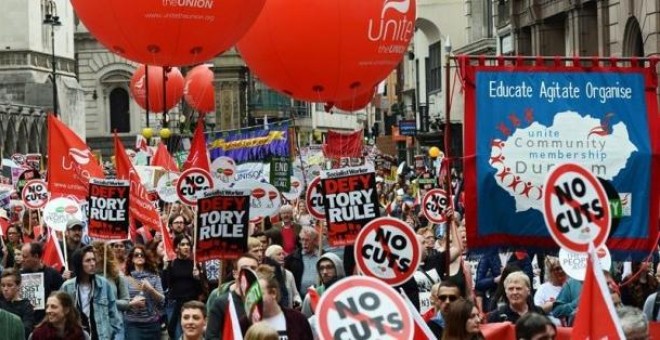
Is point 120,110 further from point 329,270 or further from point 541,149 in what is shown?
point 541,149

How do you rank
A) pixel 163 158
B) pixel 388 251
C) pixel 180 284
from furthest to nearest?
pixel 163 158 → pixel 180 284 → pixel 388 251

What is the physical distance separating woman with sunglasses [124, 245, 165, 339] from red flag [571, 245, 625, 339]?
8164 millimetres

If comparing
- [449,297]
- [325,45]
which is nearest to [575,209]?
[449,297]

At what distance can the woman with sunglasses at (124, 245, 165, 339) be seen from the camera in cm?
1791

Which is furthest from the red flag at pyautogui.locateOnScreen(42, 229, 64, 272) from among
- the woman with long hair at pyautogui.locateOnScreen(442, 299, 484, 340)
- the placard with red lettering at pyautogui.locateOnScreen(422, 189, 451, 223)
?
the woman with long hair at pyautogui.locateOnScreen(442, 299, 484, 340)

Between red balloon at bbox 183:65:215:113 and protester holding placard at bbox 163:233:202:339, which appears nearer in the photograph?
protester holding placard at bbox 163:233:202:339

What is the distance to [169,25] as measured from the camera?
56.6 ft

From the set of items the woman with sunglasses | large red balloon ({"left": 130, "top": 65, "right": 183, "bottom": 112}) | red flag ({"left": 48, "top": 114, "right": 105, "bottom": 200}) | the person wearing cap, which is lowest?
the woman with sunglasses

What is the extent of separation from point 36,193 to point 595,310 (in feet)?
64.9

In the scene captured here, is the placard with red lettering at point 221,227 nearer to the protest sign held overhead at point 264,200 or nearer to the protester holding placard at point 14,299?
the protester holding placard at point 14,299

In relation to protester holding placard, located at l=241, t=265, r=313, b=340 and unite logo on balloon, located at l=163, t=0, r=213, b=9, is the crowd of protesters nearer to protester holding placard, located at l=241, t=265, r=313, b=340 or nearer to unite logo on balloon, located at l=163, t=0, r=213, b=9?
protester holding placard, located at l=241, t=265, r=313, b=340

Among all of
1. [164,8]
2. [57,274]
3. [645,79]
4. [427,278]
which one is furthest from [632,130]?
[57,274]

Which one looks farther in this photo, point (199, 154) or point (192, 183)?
point (199, 154)

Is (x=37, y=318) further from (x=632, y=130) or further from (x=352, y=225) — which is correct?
(x=632, y=130)
